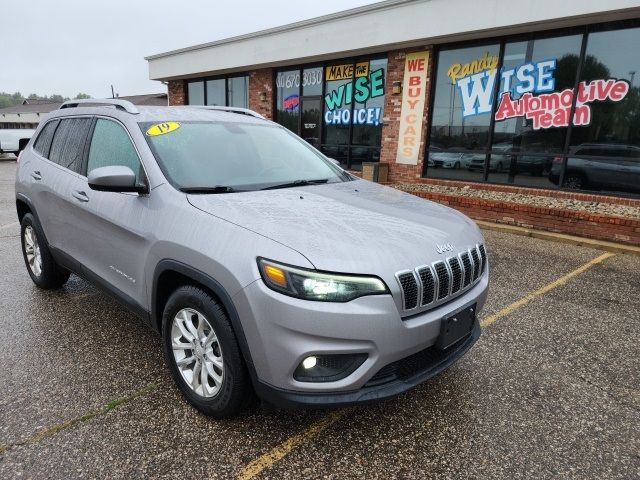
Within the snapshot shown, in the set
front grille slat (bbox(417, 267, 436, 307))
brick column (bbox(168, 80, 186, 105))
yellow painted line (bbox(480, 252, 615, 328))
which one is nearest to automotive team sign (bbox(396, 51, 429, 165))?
yellow painted line (bbox(480, 252, 615, 328))

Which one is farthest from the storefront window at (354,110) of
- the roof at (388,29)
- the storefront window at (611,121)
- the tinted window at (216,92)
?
the tinted window at (216,92)

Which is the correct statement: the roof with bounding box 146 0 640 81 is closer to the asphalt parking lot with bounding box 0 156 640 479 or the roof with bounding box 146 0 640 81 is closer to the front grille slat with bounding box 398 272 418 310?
the asphalt parking lot with bounding box 0 156 640 479

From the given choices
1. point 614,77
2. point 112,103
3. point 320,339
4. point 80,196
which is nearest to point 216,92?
point 614,77

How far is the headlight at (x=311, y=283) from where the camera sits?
6.61 feet

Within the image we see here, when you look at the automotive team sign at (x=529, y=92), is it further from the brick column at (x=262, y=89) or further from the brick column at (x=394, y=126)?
the brick column at (x=262, y=89)

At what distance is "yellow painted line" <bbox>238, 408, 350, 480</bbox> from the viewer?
2.15 metres

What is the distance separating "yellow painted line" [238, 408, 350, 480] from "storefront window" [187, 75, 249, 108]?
13.8 meters

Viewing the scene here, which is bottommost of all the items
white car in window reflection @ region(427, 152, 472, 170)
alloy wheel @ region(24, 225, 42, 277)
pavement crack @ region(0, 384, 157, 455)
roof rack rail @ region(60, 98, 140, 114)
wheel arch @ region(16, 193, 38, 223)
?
pavement crack @ region(0, 384, 157, 455)

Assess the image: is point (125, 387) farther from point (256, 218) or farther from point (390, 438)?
point (390, 438)

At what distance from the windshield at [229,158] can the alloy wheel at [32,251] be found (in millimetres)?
2172

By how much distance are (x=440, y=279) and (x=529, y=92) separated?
8.19 m

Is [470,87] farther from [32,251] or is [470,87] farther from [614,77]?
[32,251]

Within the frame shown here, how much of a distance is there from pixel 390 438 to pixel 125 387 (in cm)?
166

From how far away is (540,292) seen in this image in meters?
4.77
